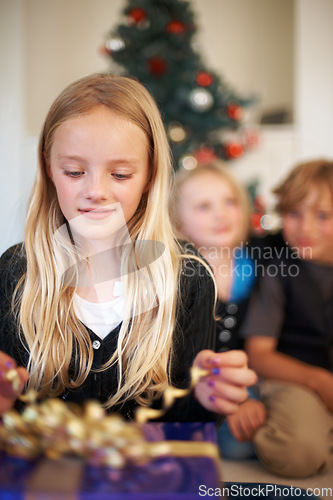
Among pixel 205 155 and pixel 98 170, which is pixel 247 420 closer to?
pixel 98 170

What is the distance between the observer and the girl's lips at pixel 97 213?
49cm

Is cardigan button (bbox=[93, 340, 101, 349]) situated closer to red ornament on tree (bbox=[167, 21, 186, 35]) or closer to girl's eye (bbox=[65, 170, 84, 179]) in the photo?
girl's eye (bbox=[65, 170, 84, 179])

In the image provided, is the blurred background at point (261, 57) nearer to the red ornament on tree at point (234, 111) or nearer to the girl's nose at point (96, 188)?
the red ornament on tree at point (234, 111)

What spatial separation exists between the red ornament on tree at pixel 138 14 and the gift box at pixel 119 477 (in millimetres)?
1348

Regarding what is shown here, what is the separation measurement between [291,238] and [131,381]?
50 centimetres

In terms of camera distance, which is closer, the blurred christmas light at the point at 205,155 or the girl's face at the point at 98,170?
the girl's face at the point at 98,170

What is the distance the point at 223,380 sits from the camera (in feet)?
1.67

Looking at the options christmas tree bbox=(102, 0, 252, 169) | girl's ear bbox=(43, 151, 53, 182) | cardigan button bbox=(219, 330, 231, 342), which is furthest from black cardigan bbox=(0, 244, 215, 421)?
christmas tree bbox=(102, 0, 252, 169)

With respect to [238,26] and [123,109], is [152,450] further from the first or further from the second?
[238,26]

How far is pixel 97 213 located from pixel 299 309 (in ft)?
1.82

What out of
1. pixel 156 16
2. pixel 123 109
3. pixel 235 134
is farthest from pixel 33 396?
pixel 235 134

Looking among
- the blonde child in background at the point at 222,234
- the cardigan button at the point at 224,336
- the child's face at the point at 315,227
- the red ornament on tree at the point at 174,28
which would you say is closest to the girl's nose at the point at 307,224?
the child's face at the point at 315,227

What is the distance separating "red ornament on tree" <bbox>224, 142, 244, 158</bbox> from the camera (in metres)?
1.69

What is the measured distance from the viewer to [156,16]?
1422mm
